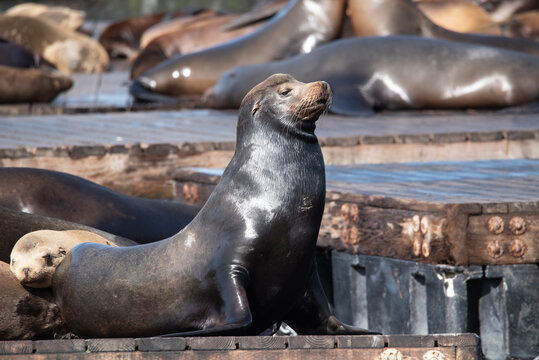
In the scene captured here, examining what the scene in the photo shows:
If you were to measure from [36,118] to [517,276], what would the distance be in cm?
534

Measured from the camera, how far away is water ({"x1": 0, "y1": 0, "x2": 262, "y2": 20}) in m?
36.9

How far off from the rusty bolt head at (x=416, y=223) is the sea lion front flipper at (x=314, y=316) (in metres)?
0.92

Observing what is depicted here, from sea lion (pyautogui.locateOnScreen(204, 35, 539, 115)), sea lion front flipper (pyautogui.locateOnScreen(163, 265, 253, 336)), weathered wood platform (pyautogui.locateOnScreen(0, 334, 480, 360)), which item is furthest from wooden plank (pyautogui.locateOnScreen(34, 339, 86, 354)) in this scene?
sea lion (pyautogui.locateOnScreen(204, 35, 539, 115))

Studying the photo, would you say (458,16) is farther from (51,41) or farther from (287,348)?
(287,348)

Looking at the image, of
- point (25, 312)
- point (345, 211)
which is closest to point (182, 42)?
point (345, 211)

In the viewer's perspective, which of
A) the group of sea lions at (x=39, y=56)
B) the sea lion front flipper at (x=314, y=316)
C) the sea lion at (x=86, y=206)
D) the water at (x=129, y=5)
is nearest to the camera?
the sea lion front flipper at (x=314, y=316)

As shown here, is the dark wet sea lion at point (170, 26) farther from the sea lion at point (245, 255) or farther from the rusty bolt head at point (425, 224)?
the sea lion at point (245, 255)

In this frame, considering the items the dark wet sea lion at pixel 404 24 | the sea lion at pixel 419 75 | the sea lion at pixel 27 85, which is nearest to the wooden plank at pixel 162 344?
the sea lion at pixel 419 75

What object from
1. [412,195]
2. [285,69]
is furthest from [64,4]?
[412,195]

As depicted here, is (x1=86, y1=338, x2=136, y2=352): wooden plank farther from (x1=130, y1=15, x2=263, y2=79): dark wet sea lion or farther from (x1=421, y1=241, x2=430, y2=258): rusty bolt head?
(x1=130, y1=15, x2=263, y2=79): dark wet sea lion

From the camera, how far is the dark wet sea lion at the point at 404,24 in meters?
10.6

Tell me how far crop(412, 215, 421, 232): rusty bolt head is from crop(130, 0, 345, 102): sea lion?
645 centimetres

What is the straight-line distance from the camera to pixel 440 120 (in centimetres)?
836

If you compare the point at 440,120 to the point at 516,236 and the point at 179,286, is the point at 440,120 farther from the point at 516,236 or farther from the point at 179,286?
the point at 179,286
